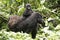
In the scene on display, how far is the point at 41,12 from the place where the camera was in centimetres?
730

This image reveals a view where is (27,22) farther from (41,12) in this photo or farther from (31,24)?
(41,12)

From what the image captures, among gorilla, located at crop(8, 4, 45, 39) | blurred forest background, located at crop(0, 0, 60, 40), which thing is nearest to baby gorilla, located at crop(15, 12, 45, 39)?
gorilla, located at crop(8, 4, 45, 39)

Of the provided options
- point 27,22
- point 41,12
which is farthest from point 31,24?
point 41,12

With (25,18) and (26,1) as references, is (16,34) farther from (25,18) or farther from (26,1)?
(26,1)

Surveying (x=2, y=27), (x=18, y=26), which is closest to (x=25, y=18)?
(x=18, y=26)

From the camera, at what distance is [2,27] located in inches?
244

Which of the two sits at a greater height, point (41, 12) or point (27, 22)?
point (27, 22)

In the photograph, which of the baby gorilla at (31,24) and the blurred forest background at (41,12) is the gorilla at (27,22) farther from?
the blurred forest background at (41,12)

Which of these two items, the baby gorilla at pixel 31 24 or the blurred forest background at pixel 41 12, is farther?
the blurred forest background at pixel 41 12

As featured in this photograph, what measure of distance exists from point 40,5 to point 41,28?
1403mm

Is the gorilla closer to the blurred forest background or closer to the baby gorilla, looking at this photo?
the baby gorilla

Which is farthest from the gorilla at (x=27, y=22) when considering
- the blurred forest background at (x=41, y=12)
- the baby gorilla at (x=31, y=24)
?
the blurred forest background at (x=41, y=12)

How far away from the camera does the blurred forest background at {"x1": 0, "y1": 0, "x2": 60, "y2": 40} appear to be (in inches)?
226

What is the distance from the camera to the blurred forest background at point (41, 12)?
574 centimetres
